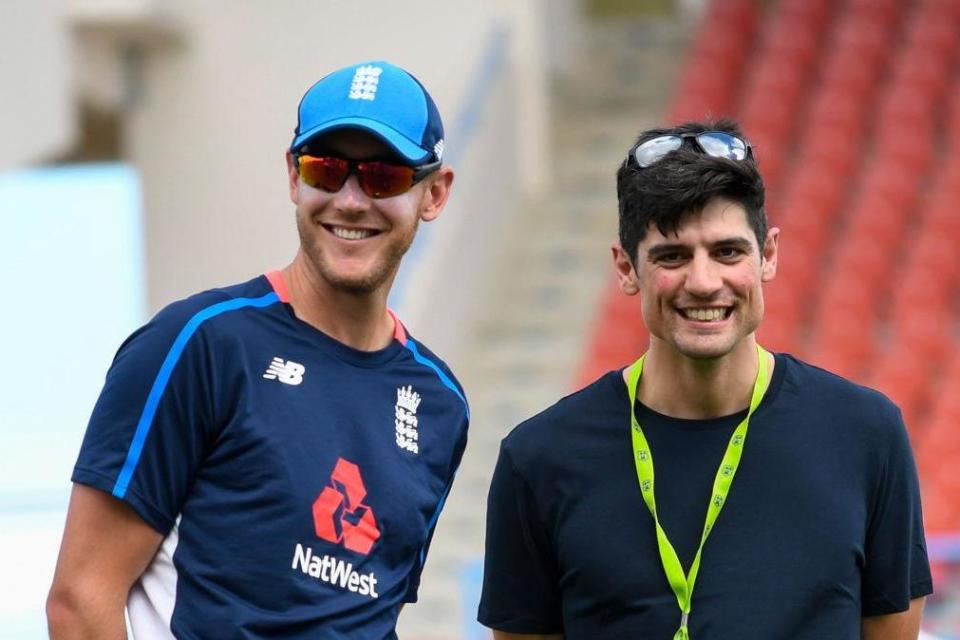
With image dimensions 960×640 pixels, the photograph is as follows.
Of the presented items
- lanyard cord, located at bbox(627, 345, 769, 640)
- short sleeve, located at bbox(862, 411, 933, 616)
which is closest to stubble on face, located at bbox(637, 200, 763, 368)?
lanyard cord, located at bbox(627, 345, 769, 640)

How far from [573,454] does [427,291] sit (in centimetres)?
A: 676

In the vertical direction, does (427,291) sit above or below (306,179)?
below

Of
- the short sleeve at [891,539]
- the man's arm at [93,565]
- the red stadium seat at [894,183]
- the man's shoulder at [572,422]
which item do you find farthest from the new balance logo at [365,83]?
the red stadium seat at [894,183]

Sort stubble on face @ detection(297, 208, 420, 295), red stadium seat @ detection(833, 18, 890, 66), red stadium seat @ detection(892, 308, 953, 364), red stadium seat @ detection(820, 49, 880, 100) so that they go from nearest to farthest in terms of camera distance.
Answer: stubble on face @ detection(297, 208, 420, 295) < red stadium seat @ detection(892, 308, 953, 364) < red stadium seat @ detection(820, 49, 880, 100) < red stadium seat @ detection(833, 18, 890, 66)

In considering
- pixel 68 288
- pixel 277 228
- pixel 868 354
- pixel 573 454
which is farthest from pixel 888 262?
pixel 573 454

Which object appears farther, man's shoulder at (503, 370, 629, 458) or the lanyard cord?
man's shoulder at (503, 370, 629, 458)

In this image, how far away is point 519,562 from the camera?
2785mm

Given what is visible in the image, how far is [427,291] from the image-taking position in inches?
373

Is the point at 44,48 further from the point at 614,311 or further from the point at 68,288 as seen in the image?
the point at 614,311

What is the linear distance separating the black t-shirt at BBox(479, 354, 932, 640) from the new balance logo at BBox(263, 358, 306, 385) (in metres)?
0.35

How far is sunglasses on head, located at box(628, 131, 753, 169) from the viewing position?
2.69 meters

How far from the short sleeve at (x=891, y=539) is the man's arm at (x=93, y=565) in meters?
1.11

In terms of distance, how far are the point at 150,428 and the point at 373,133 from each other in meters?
0.58

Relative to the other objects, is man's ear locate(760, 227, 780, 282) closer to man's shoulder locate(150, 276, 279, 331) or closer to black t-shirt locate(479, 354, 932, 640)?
black t-shirt locate(479, 354, 932, 640)
